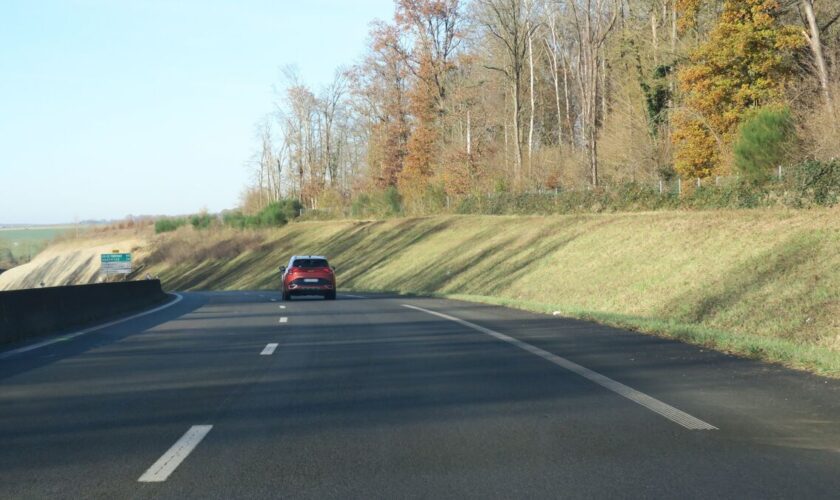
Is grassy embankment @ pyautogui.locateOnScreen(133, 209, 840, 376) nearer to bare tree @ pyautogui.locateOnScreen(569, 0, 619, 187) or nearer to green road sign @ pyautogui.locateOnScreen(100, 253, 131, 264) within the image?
bare tree @ pyautogui.locateOnScreen(569, 0, 619, 187)

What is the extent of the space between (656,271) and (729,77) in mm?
15660

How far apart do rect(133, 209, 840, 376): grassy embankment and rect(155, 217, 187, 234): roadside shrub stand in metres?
65.2

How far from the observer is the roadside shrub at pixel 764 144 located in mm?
31984

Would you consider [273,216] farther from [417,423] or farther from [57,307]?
[417,423]

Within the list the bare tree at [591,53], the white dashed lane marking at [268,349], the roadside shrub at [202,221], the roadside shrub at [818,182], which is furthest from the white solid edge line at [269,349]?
the roadside shrub at [202,221]

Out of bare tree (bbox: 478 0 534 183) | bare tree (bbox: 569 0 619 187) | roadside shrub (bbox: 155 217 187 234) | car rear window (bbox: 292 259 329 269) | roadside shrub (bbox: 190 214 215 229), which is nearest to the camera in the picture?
car rear window (bbox: 292 259 329 269)

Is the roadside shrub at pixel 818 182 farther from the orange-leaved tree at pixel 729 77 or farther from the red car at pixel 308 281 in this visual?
the red car at pixel 308 281

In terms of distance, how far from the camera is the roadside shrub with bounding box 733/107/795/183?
105ft

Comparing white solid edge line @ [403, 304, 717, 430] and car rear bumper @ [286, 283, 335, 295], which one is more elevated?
white solid edge line @ [403, 304, 717, 430]

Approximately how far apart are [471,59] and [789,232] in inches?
1725

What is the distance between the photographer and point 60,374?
42.1 feet

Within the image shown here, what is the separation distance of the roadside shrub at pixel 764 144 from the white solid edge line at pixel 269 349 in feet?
67.1

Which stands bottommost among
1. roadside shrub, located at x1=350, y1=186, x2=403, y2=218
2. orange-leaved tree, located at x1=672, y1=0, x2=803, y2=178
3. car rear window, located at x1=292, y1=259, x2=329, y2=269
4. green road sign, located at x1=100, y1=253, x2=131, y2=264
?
green road sign, located at x1=100, y1=253, x2=131, y2=264

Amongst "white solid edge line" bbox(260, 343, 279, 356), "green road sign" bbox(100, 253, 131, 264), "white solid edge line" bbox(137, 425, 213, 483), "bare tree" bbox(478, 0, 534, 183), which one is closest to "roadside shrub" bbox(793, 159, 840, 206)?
"white solid edge line" bbox(260, 343, 279, 356)
